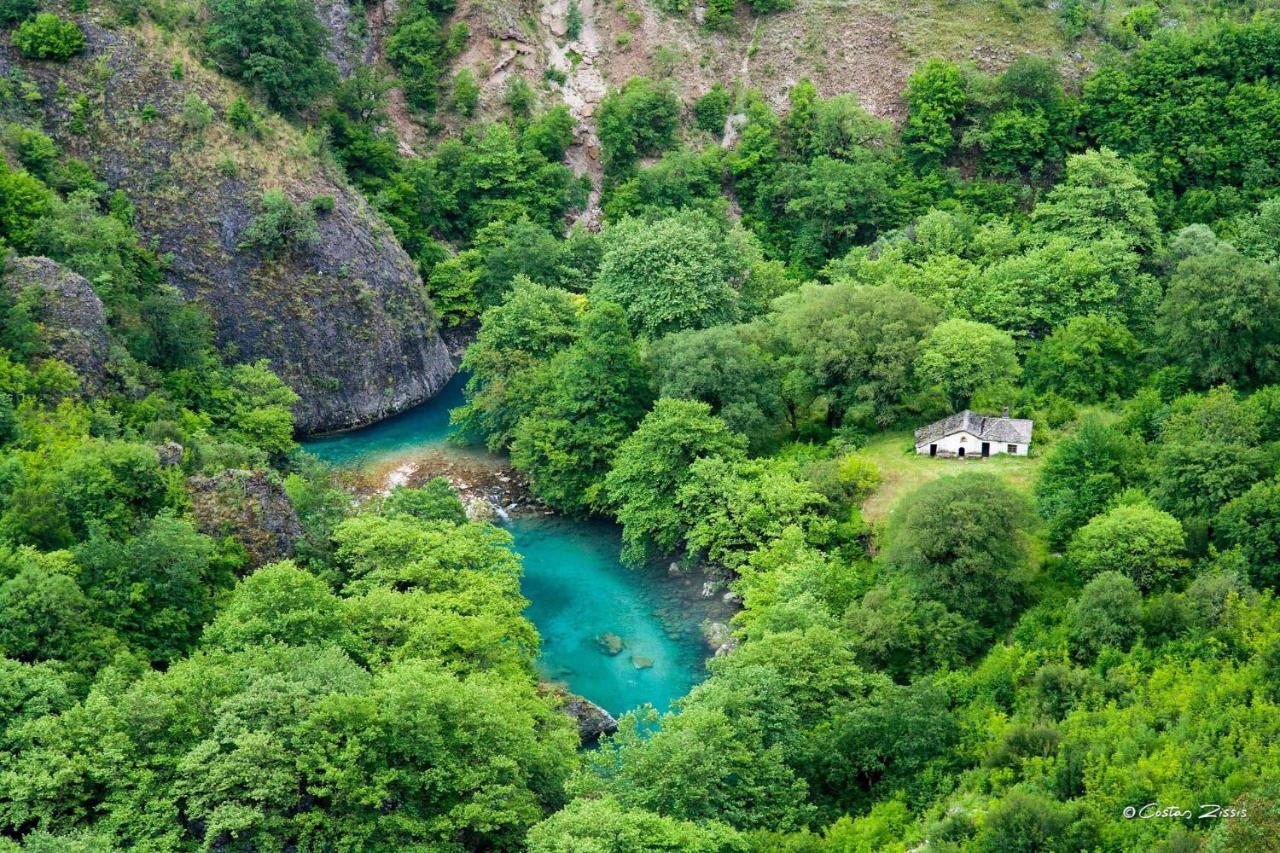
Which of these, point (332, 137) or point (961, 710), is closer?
point (961, 710)

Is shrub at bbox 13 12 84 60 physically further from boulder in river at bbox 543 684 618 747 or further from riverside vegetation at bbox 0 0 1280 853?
boulder in river at bbox 543 684 618 747

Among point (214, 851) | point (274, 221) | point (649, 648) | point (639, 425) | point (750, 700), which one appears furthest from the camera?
point (274, 221)

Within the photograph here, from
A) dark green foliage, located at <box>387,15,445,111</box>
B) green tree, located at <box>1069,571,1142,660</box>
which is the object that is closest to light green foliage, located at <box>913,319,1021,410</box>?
green tree, located at <box>1069,571,1142,660</box>

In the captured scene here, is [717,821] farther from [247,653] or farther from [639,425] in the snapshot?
[639,425]

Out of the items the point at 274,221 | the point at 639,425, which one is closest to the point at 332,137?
the point at 274,221

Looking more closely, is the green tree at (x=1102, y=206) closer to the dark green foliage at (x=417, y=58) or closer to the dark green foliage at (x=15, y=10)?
the dark green foliage at (x=417, y=58)

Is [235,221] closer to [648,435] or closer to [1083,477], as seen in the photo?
[648,435]

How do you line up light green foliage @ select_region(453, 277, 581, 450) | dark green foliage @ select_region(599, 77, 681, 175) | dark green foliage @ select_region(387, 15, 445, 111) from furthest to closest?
dark green foliage @ select_region(387, 15, 445, 111) → dark green foliage @ select_region(599, 77, 681, 175) → light green foliage @ select_region(453, 277, 581, 450)
